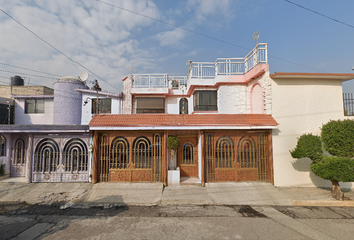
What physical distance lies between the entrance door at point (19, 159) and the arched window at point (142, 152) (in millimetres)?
6983

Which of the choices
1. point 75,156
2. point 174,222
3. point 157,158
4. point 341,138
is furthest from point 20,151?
point 341,138

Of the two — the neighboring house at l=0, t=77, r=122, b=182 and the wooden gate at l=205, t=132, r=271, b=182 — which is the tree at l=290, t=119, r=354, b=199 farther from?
the neighboring house at l=0, t=77, r=122, b=182

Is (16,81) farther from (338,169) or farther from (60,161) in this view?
(338,169)

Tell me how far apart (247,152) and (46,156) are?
1076 centimetres

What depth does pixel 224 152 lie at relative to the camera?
8930mm

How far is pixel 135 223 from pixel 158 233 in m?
0.99

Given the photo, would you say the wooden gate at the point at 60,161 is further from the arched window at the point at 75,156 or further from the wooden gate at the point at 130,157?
the wooden gate at the point at 130,157

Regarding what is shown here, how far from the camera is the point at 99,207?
6.64m

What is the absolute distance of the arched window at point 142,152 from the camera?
28.6 ft

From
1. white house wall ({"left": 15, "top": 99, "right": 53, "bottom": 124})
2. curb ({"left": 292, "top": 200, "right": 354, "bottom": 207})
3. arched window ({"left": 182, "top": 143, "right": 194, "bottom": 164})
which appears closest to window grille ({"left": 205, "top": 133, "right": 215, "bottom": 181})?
arched window ({"left": 182, "top": 143, "right": 194, "bottom": 164})

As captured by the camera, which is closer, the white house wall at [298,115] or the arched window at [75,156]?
the white house wall at [298,115]

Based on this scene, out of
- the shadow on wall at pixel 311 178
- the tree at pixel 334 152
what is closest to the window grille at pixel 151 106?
the shadow on wall at pixel 311 178

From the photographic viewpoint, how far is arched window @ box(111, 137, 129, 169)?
8.69 metres

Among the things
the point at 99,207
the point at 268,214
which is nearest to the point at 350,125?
the point at 268,214
